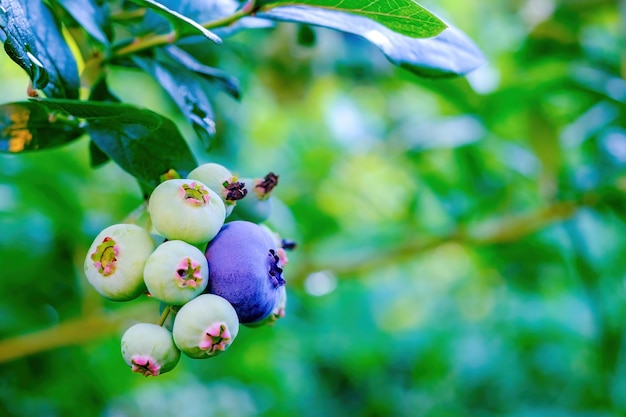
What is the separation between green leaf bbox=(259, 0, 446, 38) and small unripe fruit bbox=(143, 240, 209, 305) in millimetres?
256

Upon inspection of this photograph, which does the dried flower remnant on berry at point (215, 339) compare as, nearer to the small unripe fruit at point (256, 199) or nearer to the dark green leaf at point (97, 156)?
the small unripe fruit at point (256, 199)

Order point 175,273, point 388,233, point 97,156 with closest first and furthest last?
point 175,273 < point 97,156 < point 388,233

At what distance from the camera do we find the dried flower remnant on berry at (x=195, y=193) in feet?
1.63

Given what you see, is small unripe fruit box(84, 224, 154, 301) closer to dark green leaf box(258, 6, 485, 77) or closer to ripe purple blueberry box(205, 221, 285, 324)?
ripe purple blueberry box(205, 221, 285, 324)

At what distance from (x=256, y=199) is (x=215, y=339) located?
0.50 feet

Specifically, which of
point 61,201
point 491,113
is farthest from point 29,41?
point 491,113

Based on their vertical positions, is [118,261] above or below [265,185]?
below

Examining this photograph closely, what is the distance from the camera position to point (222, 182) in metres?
0.54

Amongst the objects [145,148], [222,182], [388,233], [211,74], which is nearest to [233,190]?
[222,182]

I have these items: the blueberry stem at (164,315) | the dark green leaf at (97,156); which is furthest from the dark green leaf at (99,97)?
the blueberry stem at (164,315)

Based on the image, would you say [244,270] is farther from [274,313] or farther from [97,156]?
[97,156]

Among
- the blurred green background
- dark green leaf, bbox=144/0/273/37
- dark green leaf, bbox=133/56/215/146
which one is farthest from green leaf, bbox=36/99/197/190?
the blurred green background

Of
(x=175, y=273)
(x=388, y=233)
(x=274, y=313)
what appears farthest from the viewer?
(x=388, y=233)

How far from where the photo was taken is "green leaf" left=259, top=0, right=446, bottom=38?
1.77 ft
